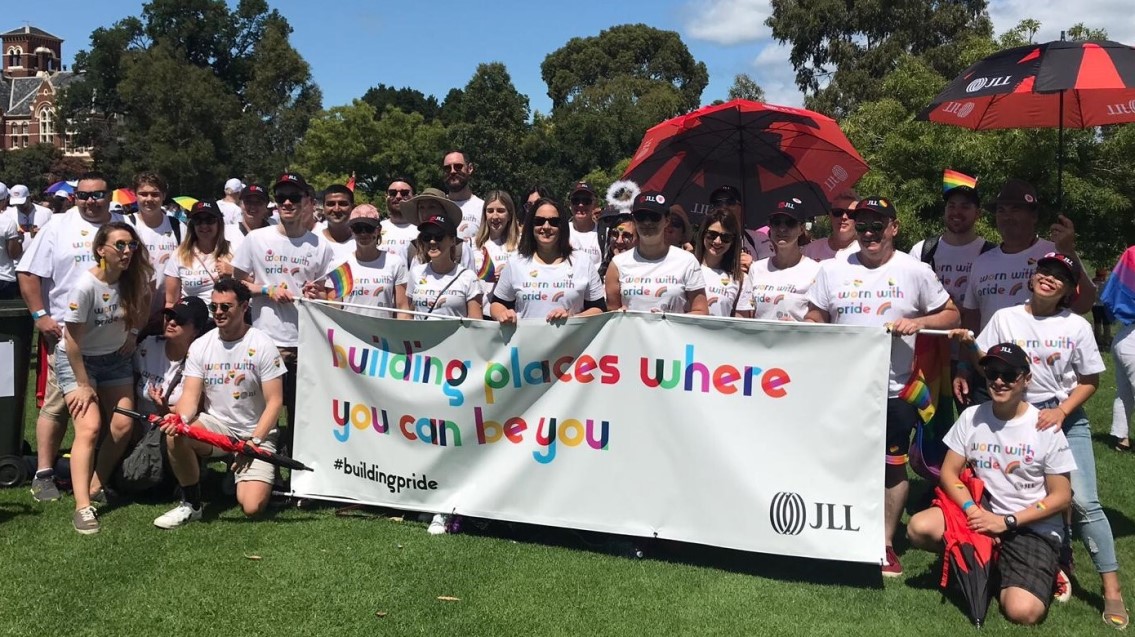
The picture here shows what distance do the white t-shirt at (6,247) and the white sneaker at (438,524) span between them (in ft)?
25.4

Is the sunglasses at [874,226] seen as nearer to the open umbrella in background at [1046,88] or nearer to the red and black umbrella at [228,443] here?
the open umbrella in background at [1046,88]

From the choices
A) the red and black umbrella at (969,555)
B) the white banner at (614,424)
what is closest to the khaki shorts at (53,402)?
the white banner at (614,424)

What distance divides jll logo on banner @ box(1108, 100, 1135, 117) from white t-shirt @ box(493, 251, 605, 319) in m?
3.39

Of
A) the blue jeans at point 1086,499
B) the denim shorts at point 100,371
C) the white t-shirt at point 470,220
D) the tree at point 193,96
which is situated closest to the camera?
the blue jeans at point 1086,499

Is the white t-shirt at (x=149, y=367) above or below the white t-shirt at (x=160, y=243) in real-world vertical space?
below

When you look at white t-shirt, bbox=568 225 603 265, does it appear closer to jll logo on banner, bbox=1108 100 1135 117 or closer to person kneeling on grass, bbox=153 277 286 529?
person kneeling on grass, bbox=153 277 286 529

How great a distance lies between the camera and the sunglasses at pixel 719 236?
17.9 feet

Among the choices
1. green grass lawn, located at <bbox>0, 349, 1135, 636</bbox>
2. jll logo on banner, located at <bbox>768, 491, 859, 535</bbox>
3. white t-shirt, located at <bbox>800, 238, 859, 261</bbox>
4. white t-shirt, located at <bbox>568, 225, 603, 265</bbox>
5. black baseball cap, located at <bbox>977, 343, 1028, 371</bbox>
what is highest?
white t-shirt, located at <bbox>568, 225, 603, 265</bbox>

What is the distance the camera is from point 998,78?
16.3 ft

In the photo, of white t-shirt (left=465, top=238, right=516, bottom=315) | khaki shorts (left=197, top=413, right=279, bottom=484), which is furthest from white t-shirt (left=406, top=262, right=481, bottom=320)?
khaki shorts (left=197, top=413, right=279, bottom=484)

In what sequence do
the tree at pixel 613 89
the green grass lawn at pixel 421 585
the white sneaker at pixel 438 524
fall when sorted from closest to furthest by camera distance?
the green grass lawn at pixel 421 585 → the white sneaker at pixel 438 524 → the tree at pixel 613 89

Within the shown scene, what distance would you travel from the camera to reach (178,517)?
5359mm

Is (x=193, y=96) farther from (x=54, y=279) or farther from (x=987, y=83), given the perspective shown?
(x=987, y=83)

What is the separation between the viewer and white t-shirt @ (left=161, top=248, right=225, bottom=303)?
21.0 feet
